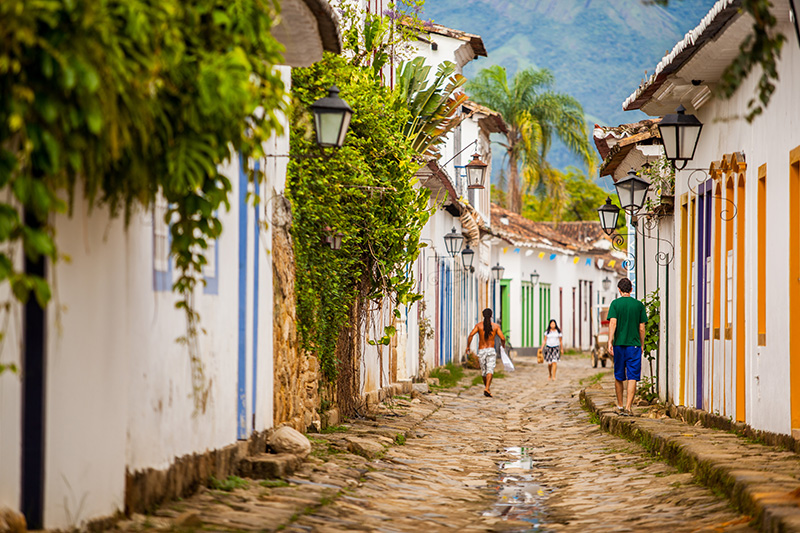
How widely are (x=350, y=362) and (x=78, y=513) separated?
7.82 metres

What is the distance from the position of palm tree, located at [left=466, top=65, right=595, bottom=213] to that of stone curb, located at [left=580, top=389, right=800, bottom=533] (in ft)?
114

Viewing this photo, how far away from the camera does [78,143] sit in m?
4.03

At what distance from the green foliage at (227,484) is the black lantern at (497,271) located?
2820 centimetres

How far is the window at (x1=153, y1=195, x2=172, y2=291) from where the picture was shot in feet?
20.1

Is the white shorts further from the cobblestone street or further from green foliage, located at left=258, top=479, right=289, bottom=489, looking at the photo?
green foliage, located at left=258, top=479, right=289, bottom=489

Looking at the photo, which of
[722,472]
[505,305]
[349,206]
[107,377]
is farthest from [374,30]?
[505,305]

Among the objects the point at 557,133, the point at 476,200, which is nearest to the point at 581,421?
the point at 476,200

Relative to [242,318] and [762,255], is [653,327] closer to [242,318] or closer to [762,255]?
[762,255]

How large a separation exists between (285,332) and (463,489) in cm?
226

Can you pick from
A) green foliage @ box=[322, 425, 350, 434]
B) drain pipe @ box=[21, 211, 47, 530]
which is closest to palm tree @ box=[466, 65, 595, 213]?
green foliage @ box=[322, 425, 350, 434]

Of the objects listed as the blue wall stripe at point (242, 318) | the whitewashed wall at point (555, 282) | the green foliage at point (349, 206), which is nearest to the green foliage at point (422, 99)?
the green foliage at point (349, 206)

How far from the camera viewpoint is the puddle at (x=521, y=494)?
25.2 feet

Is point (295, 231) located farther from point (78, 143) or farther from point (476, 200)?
point (476, 200)

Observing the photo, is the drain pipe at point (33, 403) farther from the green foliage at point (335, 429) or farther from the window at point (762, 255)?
the window at point (762, 255)
